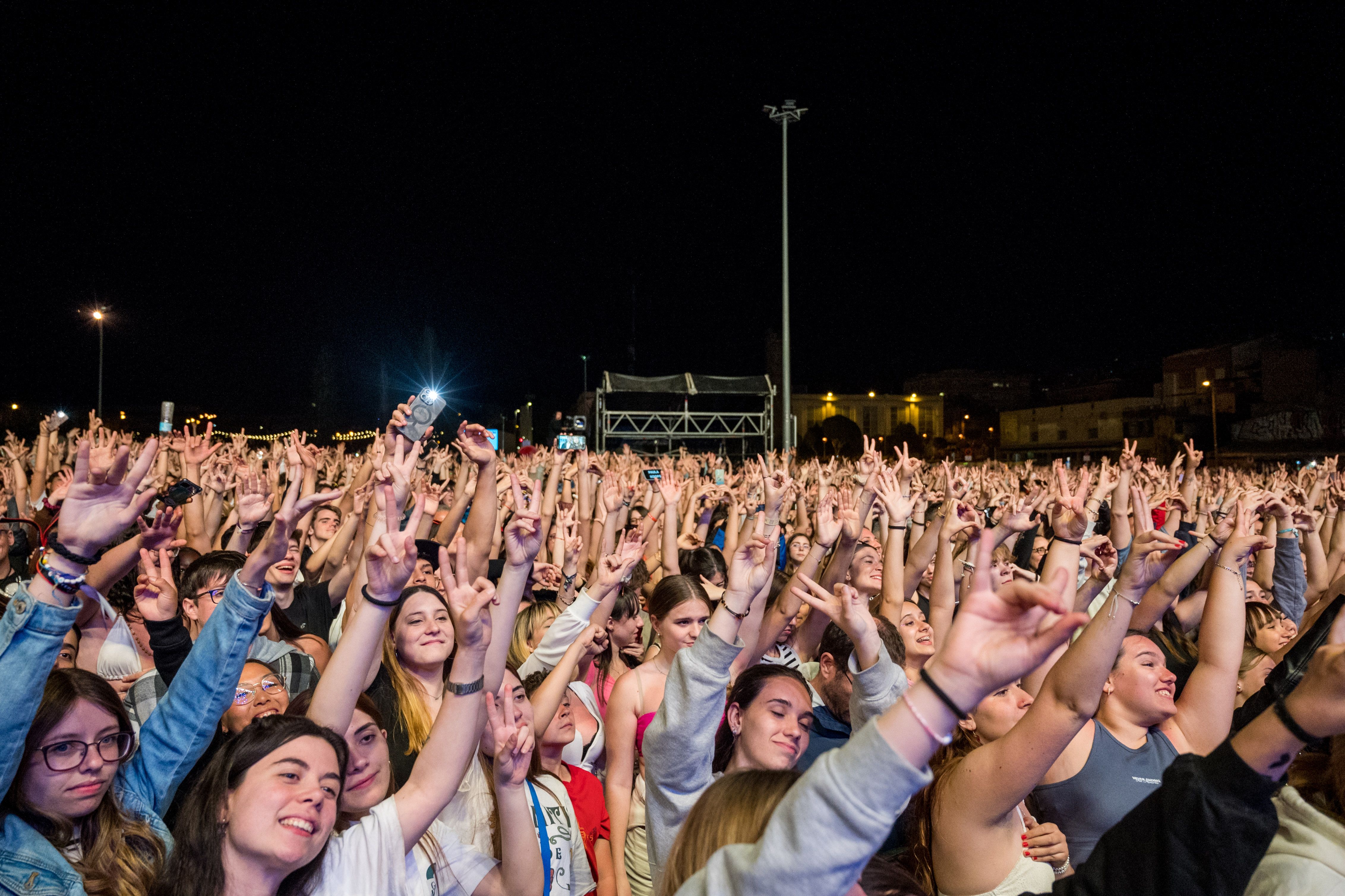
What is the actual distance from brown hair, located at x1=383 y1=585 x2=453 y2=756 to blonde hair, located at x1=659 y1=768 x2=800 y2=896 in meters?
1.61

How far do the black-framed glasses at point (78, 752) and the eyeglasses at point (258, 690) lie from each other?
0.66m

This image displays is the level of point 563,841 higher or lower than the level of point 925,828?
lower

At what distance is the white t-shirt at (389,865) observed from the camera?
6.75ft

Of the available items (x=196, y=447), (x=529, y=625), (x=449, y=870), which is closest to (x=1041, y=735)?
(x=449, y=870)

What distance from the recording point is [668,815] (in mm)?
2455

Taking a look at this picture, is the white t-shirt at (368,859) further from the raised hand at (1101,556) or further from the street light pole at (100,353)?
the street light pole at (100,353)

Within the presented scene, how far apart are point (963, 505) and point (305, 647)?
12.5 feet

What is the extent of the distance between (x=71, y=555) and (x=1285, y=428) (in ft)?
159

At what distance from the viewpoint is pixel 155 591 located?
2953 millimetres

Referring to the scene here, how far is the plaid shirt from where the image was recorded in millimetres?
3100

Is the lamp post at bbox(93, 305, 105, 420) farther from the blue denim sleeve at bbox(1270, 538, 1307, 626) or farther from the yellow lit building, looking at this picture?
the yellow lit building

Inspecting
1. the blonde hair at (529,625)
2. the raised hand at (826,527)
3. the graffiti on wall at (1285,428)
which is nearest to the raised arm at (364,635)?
the blonde hair at (529,625)

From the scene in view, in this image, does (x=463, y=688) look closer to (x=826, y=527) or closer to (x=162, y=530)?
(x=162, y=530)

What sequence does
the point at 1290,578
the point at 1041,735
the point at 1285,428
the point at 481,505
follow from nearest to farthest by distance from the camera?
the point at 1041,735
the point at 481,505
the point at 1290,578
the point at 1285,428
